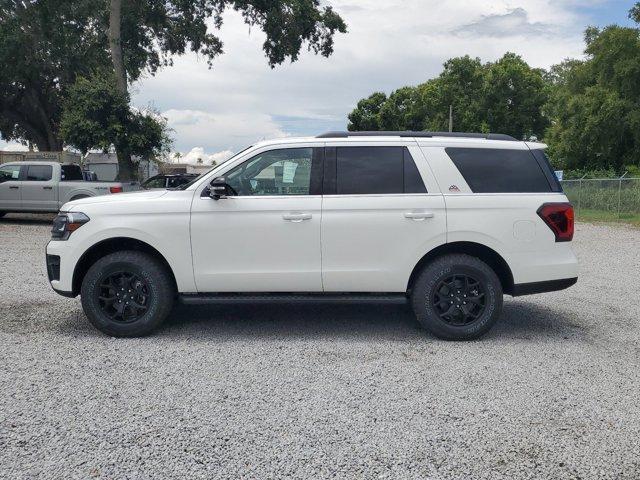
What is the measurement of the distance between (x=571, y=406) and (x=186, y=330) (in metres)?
3.59

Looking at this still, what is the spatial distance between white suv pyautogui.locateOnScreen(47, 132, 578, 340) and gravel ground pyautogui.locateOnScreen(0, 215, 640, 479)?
43cm

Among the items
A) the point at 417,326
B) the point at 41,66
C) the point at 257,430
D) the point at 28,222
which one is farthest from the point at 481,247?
the point at 41,66

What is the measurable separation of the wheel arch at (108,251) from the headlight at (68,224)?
0.24m

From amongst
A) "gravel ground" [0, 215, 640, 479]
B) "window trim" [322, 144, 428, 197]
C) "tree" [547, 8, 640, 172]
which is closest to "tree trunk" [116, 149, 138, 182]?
"gravel ground" [0, 215, 640, 479]

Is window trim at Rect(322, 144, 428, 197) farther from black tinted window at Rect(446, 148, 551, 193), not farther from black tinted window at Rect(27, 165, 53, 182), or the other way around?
black tinted window at Rect(27, 165, 53, 182)

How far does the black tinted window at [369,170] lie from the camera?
5.45 m

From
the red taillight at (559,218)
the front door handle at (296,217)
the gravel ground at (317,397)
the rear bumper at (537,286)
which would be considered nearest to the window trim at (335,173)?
the front door handle at (296,217)

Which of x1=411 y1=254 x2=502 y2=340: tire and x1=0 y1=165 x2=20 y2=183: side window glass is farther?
x1=0 y1=165 x2=20 y2=183: side window glass

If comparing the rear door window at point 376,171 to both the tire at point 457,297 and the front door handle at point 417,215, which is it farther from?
the tire at point 457,297

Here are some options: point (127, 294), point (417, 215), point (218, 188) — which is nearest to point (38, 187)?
Result: point (127, 294)

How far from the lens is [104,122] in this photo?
20.0 meters

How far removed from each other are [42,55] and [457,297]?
27469mm

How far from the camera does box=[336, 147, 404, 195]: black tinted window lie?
5.45 meters

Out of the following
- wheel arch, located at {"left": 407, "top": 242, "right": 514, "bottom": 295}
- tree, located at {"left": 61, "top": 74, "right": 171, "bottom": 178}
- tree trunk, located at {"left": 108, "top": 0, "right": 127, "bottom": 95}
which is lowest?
wheel arch, located at {"left": 407, "top": 242, "right": 514, "bottom": 295}
